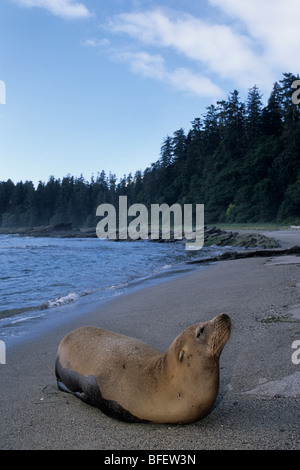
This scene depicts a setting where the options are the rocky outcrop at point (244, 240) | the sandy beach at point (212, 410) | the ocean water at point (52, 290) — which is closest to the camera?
the sandy beach at point (212, 410)

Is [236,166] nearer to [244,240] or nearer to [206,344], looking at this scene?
[244,240]

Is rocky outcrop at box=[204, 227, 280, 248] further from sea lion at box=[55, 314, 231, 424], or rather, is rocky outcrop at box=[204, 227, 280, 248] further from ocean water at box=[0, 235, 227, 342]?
sea lion at box=[55, 314, 231, 424]

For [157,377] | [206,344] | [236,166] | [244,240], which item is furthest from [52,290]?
[236,166]

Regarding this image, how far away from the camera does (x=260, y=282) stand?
845cm

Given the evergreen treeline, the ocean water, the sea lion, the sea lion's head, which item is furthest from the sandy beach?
the evergreen treeline

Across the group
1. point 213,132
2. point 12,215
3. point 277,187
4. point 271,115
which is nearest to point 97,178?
point 12,215

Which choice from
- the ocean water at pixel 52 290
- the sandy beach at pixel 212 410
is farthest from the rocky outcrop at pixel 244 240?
the sandy beach at pixel 212 410

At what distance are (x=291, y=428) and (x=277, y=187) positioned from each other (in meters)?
55.9

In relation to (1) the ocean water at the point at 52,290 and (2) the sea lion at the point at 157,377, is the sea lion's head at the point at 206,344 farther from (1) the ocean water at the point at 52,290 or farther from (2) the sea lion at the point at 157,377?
(1) the ocean water at the point at 52,290

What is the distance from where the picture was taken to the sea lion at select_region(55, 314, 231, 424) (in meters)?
2.25

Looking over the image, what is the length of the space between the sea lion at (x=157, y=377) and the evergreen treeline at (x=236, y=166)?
4552 cm

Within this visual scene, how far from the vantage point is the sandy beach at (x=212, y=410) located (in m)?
2.21
